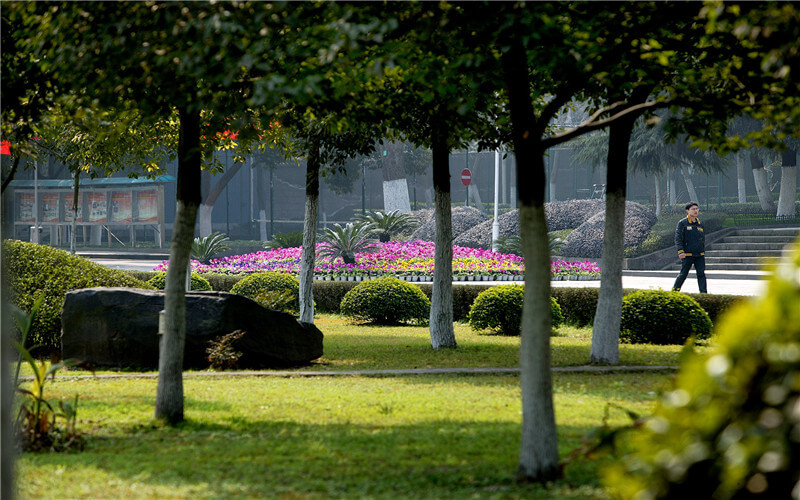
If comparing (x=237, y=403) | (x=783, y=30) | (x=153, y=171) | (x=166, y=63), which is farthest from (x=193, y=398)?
(x=153, y=171)

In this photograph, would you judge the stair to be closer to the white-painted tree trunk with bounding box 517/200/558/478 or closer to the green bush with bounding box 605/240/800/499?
the white-painted tree trunk with bounding box 517/200/558/478

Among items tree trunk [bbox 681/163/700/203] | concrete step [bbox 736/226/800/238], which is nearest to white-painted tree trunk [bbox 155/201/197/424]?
concrete step [bbox 736/226/800/238]

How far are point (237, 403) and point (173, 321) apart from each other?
150cm

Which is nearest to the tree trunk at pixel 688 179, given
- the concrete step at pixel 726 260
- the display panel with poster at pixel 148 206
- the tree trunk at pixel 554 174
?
the tree trunk at pixel 554 174

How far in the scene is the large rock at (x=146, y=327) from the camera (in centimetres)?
1156

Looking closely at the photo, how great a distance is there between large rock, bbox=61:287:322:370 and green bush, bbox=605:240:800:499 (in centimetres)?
916

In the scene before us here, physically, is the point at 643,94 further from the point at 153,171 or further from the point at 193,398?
the point at 153,171

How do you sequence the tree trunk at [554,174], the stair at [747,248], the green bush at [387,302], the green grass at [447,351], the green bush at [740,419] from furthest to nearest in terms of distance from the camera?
the tree trunk at [554,174] → the stair at [747,248] → the green bush at [387,302] → the green grass at [447,351] → the green bush at [740,419]

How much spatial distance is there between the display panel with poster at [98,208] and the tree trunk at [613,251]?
36.8 meters

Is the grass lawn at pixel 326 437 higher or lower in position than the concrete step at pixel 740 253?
lower

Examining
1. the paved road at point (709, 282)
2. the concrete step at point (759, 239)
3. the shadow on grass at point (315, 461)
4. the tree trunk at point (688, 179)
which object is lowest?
the shadow on grass at point (315, 461)

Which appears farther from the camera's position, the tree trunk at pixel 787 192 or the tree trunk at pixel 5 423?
the tree trunk at pixel 787 192

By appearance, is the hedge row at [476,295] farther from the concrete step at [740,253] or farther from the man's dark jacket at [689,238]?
the concrete step at [740,253]

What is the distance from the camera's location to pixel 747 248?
30.7 metres
